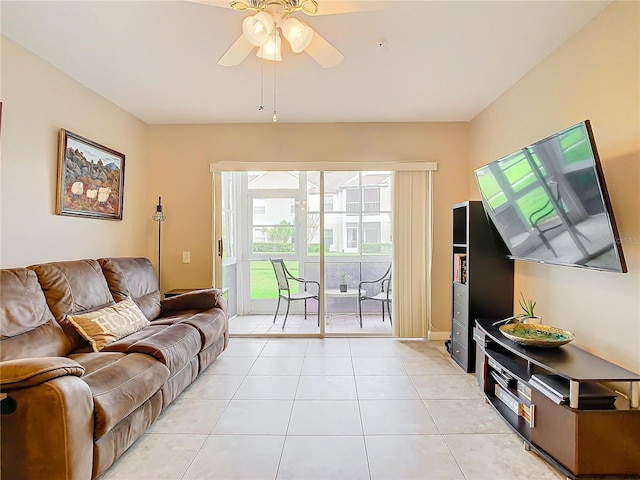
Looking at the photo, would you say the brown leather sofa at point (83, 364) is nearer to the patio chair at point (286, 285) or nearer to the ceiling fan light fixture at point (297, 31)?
the patio chair at point (286, 285)

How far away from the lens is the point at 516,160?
231cm

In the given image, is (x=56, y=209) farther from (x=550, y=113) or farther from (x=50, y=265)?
(x=550, y=113)

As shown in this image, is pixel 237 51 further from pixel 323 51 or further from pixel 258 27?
pixel 323 51

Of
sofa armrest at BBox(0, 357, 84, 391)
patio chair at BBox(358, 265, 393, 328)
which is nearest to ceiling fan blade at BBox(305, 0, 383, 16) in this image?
sofa armrest at BBox(0, 357, 84, 391)

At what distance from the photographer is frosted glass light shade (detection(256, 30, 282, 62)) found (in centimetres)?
201

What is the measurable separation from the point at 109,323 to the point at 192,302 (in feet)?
3.09

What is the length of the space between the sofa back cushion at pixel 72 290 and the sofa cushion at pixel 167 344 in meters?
0.32

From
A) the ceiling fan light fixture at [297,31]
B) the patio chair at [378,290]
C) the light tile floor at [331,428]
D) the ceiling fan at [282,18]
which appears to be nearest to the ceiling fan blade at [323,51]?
the ceiling fan at [282,18]

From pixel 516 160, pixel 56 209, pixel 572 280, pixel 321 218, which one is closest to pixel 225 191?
A: pixel 321 218

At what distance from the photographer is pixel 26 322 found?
211cm

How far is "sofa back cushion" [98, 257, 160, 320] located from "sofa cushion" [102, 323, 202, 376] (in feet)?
1.47

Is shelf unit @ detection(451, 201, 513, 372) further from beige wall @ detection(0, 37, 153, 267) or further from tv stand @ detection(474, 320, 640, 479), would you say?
beige wall @ detection(0, 37, 153, 267)

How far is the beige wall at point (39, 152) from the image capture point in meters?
2.38

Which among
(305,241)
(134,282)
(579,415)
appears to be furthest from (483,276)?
(134,282)
